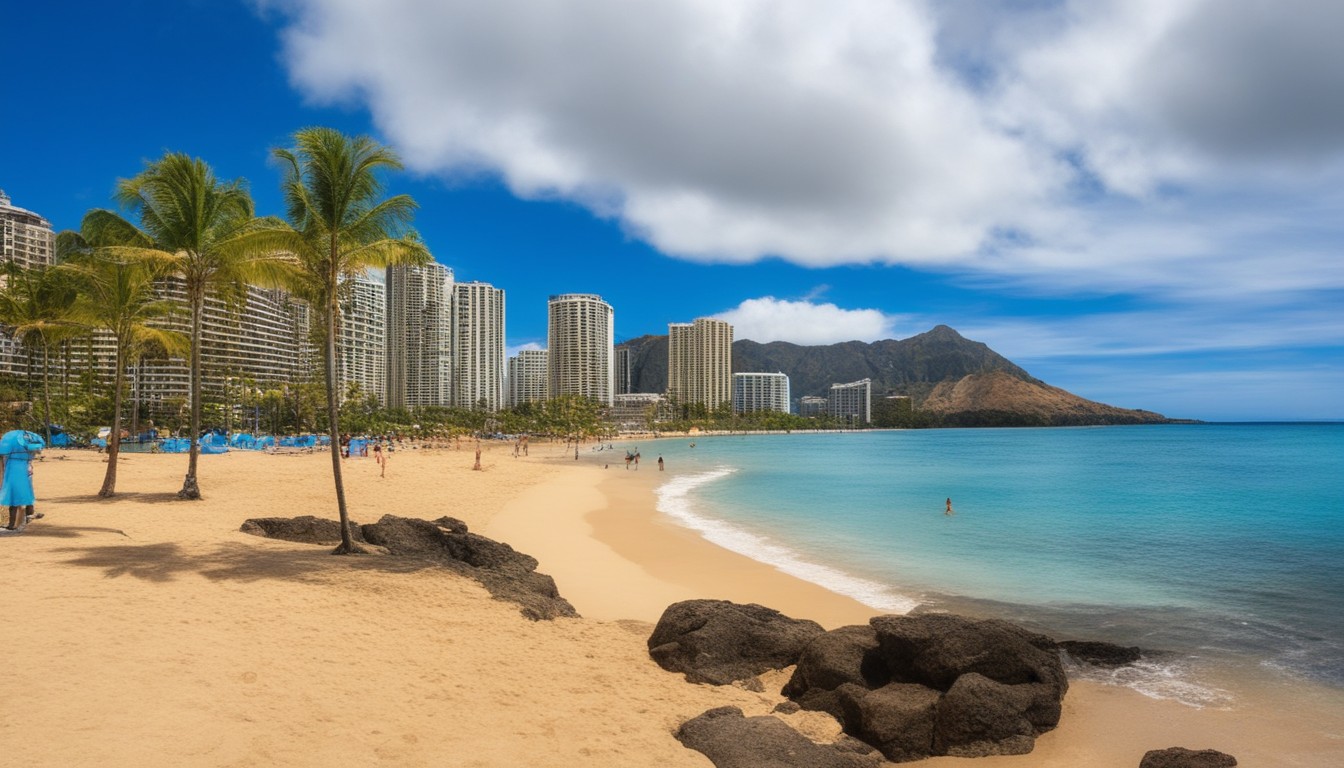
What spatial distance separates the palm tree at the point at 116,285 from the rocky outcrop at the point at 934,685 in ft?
48.4

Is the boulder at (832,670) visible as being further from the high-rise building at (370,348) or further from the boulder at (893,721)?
the high-rise building at (370,348)

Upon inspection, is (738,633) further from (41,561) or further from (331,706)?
(41,561)

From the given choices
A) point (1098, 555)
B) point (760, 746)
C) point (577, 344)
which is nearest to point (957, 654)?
point (760, 746)

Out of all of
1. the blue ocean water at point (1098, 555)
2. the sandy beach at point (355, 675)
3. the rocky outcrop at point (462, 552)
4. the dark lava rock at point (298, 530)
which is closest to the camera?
the sandy beach at point (355, 675)

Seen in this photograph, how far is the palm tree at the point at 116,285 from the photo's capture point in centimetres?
1459

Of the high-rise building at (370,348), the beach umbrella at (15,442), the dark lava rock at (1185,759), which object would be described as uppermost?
the high-rise building at (370,348)

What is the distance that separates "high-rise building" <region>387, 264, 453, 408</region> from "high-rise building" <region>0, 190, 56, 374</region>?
176ft

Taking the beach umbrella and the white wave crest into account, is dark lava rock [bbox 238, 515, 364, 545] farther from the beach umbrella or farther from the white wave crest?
the white wave crest

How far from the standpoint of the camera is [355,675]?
612 cm

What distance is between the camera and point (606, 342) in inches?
7426

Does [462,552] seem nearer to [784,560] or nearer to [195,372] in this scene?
[784,560]

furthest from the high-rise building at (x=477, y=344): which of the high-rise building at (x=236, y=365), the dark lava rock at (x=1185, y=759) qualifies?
the dark lava rock at (x=1185, y=759)

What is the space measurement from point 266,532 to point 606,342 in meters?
177

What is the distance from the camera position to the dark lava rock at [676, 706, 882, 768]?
5.38 metres
